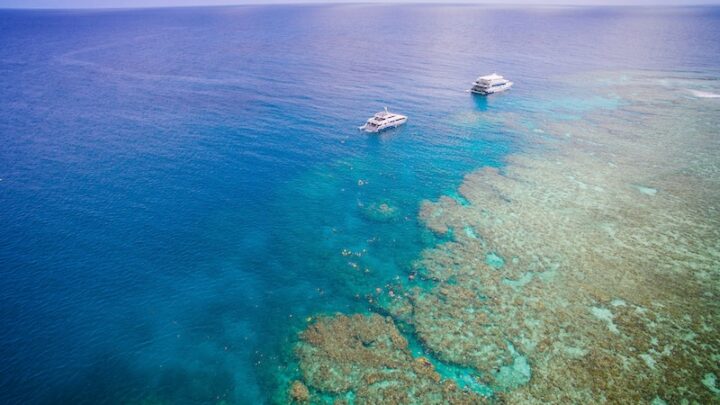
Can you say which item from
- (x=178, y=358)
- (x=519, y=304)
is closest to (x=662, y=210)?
(x=519, y=304)

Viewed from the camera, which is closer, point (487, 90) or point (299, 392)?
point (299, 392)

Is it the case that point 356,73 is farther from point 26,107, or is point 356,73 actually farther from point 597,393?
point 597,393

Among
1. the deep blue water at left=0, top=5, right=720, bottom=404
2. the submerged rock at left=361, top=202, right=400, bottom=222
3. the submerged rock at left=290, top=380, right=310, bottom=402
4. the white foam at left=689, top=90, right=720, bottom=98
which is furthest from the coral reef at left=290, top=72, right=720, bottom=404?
the white foam at left=689, top=90, right=720, bottom=98

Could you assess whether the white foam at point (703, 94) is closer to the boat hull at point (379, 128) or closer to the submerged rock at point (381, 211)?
the boat hull at point (379, 128)

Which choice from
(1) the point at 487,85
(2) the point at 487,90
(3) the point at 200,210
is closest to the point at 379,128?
(3) the point at 200,210

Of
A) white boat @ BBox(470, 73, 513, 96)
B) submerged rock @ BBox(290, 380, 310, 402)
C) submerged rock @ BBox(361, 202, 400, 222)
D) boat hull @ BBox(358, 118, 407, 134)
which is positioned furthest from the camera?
white boat @ BBox(470, 73, 513, 96)

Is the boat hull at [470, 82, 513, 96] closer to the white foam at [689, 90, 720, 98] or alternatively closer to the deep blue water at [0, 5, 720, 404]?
the deep blue water at [0, 5, 720, 404]

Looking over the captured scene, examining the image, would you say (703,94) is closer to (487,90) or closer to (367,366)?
(487,90)
